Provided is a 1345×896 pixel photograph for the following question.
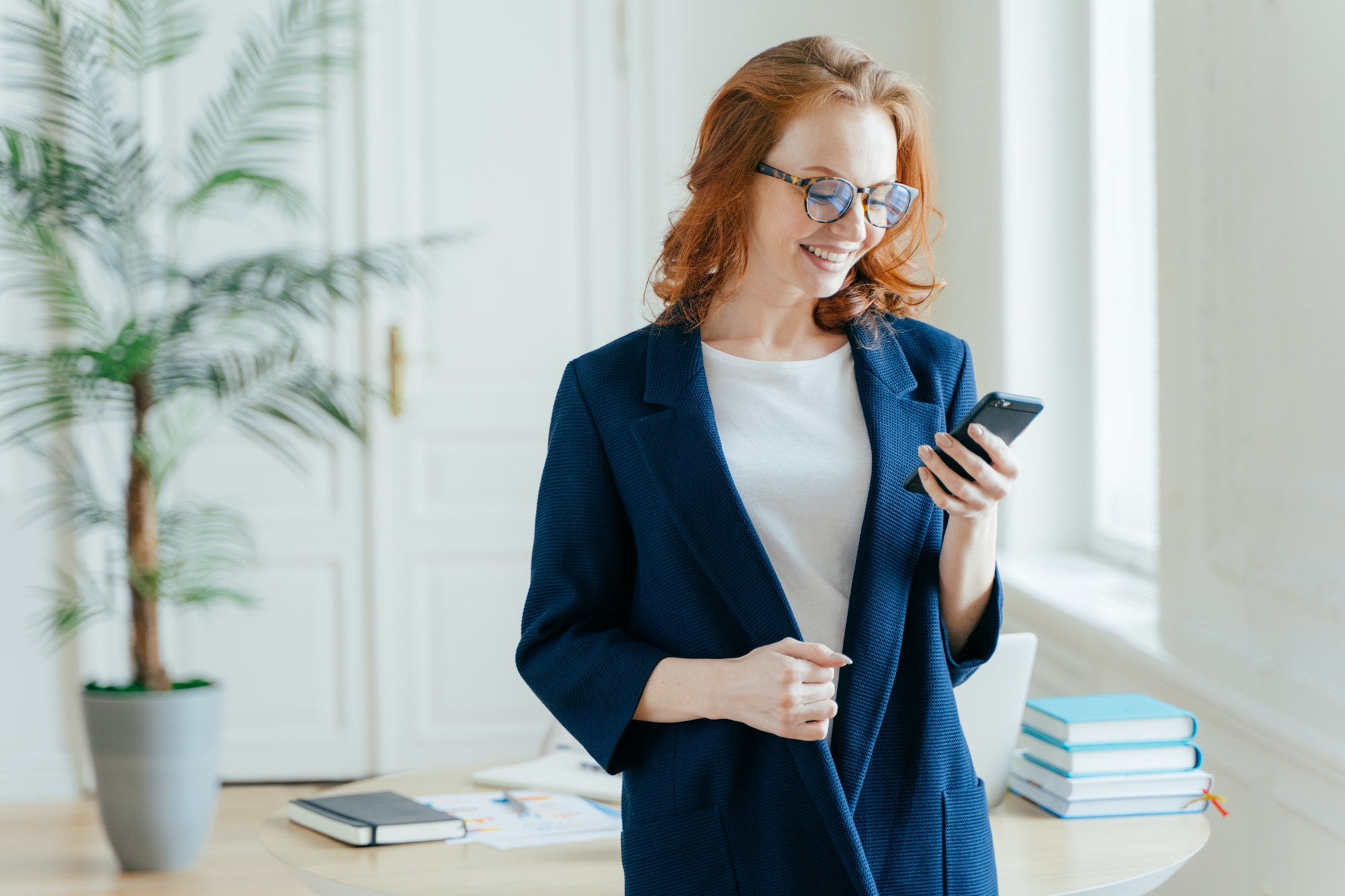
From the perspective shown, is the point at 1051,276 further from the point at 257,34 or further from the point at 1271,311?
the point at 257,34

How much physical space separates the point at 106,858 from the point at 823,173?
3.21 m

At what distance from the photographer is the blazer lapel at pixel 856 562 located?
1186mm

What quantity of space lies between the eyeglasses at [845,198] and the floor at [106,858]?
8.65 ft

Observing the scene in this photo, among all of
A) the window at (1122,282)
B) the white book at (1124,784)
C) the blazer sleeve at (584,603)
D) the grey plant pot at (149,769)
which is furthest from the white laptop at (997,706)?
the grey plant pot at (149,769)

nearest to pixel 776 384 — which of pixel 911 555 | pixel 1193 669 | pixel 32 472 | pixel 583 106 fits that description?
pixel 911 555

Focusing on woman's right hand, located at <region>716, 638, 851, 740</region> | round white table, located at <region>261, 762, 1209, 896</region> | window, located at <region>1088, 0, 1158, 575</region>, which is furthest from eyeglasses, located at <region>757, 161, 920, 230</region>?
window, located at <region>1088, 0, 1158, 575</region>

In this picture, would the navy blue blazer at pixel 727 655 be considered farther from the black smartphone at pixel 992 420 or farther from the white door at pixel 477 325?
the white door at pixel 477 325

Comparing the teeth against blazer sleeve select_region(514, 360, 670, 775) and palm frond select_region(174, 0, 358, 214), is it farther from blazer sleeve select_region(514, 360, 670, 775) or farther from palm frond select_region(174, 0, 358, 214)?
palm frond select_region(174, 0, 358, 214)

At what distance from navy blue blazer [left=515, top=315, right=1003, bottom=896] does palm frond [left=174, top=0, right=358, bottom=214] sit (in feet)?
7.49

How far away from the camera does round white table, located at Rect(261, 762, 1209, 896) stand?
4.82 feet

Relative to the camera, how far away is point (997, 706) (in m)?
1.70

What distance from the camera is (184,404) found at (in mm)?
4090

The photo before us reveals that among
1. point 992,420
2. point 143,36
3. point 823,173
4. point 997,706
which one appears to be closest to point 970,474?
point 992,420

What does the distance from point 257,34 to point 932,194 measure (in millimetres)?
3337
